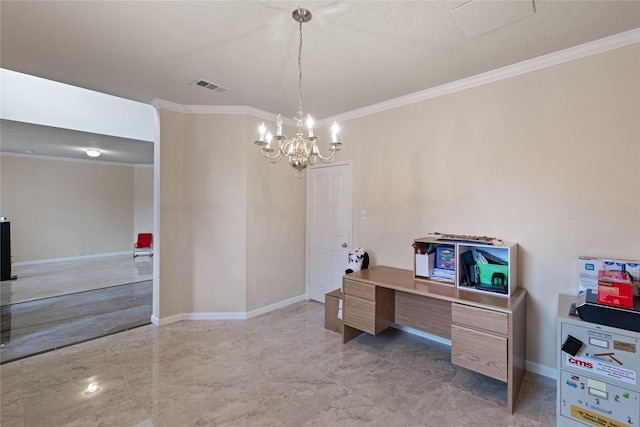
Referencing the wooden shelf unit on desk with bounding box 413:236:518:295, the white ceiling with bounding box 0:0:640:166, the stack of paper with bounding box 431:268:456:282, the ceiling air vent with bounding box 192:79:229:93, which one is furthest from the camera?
the ceiling air vent with bounding box 192:79:229:93

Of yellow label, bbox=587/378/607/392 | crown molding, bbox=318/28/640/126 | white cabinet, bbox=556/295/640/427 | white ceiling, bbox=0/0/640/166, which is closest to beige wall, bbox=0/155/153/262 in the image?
white ceiling, bbox=0/0/640/166

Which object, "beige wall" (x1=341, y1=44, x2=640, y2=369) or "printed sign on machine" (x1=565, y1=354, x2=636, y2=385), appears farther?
"beige wall" (x1=341, y1=44, x2=640, y2=369)

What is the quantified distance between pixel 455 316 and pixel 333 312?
1511 millimetres

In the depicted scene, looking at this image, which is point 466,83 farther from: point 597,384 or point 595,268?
point 597,384

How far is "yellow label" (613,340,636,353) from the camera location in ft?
5.56

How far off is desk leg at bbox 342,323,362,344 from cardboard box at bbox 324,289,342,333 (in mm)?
185

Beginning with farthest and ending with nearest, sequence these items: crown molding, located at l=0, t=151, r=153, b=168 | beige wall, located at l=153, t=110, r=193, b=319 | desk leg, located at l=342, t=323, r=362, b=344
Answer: crown molding, located at l=0, t=151, r=153, b=168 < beige wall, located at l=153, t=110, r=193, b=319 < desk leg, located at l=342, t=323, r=362, b=344

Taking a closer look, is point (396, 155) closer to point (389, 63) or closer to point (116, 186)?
point (389, 63)

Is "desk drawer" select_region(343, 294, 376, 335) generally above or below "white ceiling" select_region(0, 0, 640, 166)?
below

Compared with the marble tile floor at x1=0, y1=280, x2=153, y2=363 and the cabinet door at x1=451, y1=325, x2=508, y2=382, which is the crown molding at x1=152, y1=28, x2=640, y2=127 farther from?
the marble tile floor at x1=0, y1=280, x2=153, y2=363

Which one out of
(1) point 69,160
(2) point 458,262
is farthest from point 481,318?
(1) point 69,160

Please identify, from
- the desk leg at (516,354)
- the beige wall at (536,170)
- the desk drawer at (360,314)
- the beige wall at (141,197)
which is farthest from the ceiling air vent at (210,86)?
the beige wall at (141,197)

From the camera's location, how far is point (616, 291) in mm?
1782

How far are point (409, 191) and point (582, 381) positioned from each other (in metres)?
2.14
